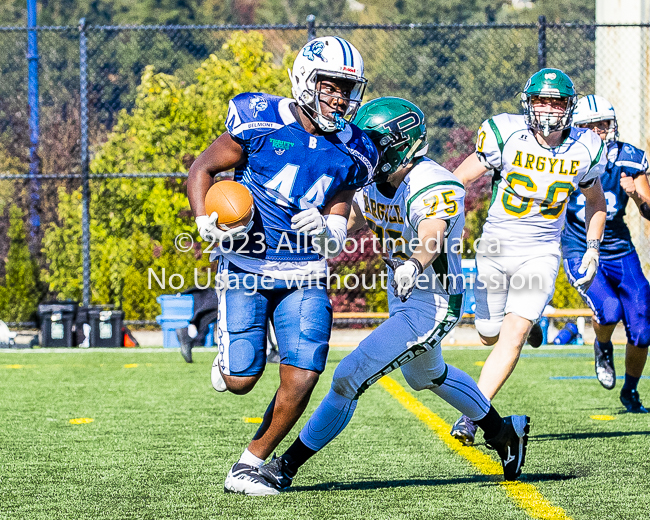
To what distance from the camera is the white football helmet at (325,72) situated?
3490 mm

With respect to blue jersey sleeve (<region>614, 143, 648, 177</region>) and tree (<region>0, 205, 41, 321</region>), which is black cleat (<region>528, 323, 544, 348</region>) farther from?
tree (<region>0, 205, 41, 321</region>)

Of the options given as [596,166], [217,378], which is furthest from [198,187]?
[596,166]

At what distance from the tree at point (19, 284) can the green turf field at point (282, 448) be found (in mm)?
3237

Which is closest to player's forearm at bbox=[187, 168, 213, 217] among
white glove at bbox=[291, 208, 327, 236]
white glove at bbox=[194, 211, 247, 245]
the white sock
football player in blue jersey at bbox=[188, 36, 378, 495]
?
football player in blue jersey at bbox=[188, 36, 378, 495]

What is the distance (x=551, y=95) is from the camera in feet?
15.4

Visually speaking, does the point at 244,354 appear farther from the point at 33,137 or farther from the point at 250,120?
the point at 33,137

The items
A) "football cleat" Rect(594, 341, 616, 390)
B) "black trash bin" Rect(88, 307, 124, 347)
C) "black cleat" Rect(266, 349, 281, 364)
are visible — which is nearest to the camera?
"football cleat" Rect(594, 341, 616, 390)

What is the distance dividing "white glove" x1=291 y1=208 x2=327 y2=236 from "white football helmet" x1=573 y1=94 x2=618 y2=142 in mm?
2849

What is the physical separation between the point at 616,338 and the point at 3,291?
6.37 meters

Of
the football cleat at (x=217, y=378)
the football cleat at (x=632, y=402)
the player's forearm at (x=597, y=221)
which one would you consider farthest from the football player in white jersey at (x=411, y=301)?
the football cleat at (x=632, y=402)

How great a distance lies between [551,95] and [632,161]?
4.76 ft

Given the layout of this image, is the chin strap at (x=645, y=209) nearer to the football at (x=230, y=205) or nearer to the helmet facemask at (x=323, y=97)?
the helmet facemask at (x=323, y=97)

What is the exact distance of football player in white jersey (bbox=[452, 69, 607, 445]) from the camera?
186 inches

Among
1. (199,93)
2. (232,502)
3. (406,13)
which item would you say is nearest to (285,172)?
(232,502)
